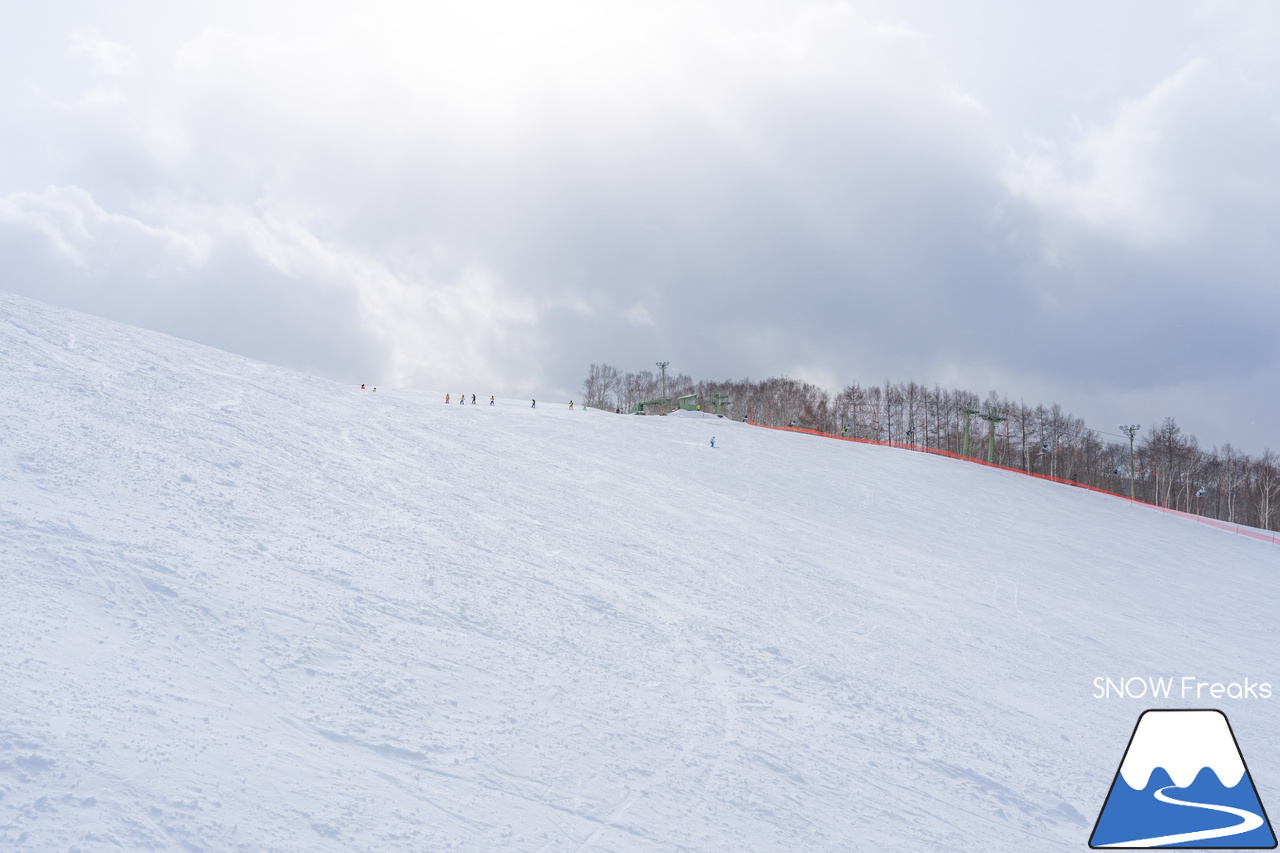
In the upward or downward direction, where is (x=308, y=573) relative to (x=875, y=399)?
downward

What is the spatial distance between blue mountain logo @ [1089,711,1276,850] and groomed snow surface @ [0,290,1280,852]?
258 mm

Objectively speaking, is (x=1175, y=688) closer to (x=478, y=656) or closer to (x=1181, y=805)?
(x=1181, y=805)

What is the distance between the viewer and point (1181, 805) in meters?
5.86

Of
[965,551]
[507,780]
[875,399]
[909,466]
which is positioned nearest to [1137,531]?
[909,466]

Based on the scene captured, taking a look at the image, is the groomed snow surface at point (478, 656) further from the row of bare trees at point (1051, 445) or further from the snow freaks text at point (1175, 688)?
the row of bare trees at point (1051, 445)

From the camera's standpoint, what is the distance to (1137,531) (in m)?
24.3

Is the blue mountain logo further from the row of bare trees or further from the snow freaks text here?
the row of bare trees

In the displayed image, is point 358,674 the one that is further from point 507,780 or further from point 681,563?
point 681,563

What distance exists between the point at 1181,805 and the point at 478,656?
23.1ft

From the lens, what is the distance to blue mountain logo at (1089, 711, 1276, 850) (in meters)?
5.60

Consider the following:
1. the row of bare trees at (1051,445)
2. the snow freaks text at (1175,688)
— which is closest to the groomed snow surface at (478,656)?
the snow freaks text at (1175,688)

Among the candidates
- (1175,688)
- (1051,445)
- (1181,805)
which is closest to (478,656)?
(1181,805)

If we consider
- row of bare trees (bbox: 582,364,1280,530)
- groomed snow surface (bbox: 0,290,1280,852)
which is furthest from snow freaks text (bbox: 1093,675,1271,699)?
row of bare trees (bbox: 582,364,1280,530)

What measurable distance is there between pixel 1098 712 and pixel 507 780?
7.99 m
